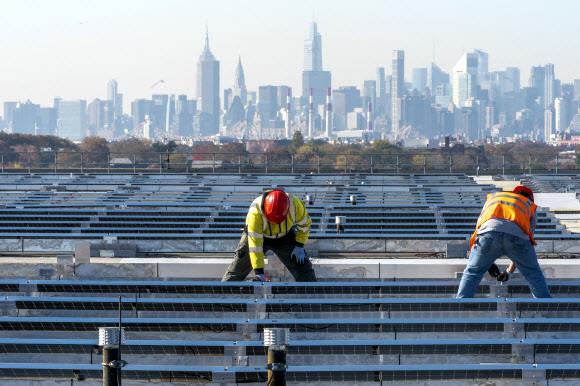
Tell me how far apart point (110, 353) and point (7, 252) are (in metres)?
12.8

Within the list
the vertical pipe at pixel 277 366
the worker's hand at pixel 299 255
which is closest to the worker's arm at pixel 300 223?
the worker's hand at pixel 299 255

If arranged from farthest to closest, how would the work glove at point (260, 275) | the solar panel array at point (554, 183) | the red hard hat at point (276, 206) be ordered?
the solar panel array at point (554, 183)
the red hard hat at point (276, 206)
the work glove at point (260, 275)

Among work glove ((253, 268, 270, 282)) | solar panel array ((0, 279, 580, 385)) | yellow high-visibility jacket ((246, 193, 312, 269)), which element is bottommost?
solar panel array ((0, 279, 580, 385))

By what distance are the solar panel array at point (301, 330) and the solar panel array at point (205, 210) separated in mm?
8838

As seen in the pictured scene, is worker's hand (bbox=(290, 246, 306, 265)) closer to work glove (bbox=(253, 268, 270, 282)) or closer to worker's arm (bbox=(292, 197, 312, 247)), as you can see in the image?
worker's arm (bbox=(292, 197, 312, 247))

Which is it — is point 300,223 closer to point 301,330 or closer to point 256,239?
point 256,239

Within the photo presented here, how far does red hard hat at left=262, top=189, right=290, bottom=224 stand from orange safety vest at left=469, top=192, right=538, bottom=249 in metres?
2.11

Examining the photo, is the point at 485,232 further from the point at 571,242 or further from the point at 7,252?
the point at 7,252

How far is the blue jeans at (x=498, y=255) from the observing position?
13.9 metres

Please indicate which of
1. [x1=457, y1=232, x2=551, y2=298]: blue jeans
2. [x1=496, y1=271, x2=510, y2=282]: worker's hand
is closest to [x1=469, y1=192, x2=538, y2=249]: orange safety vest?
[x1=457, y1=232, x2=551, y2=298]: blue jeans

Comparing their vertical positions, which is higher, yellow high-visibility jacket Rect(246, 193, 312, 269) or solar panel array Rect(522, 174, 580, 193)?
yellow high-visibility jacket Rect(246, 193, 312, 269)

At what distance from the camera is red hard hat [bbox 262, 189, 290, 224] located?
15.1m

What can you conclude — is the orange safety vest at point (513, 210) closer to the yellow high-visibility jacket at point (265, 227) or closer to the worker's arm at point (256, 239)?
the yellow high-visibility jacket at point (265, 227)

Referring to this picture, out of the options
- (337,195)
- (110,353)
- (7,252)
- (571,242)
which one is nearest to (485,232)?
(110,353)
